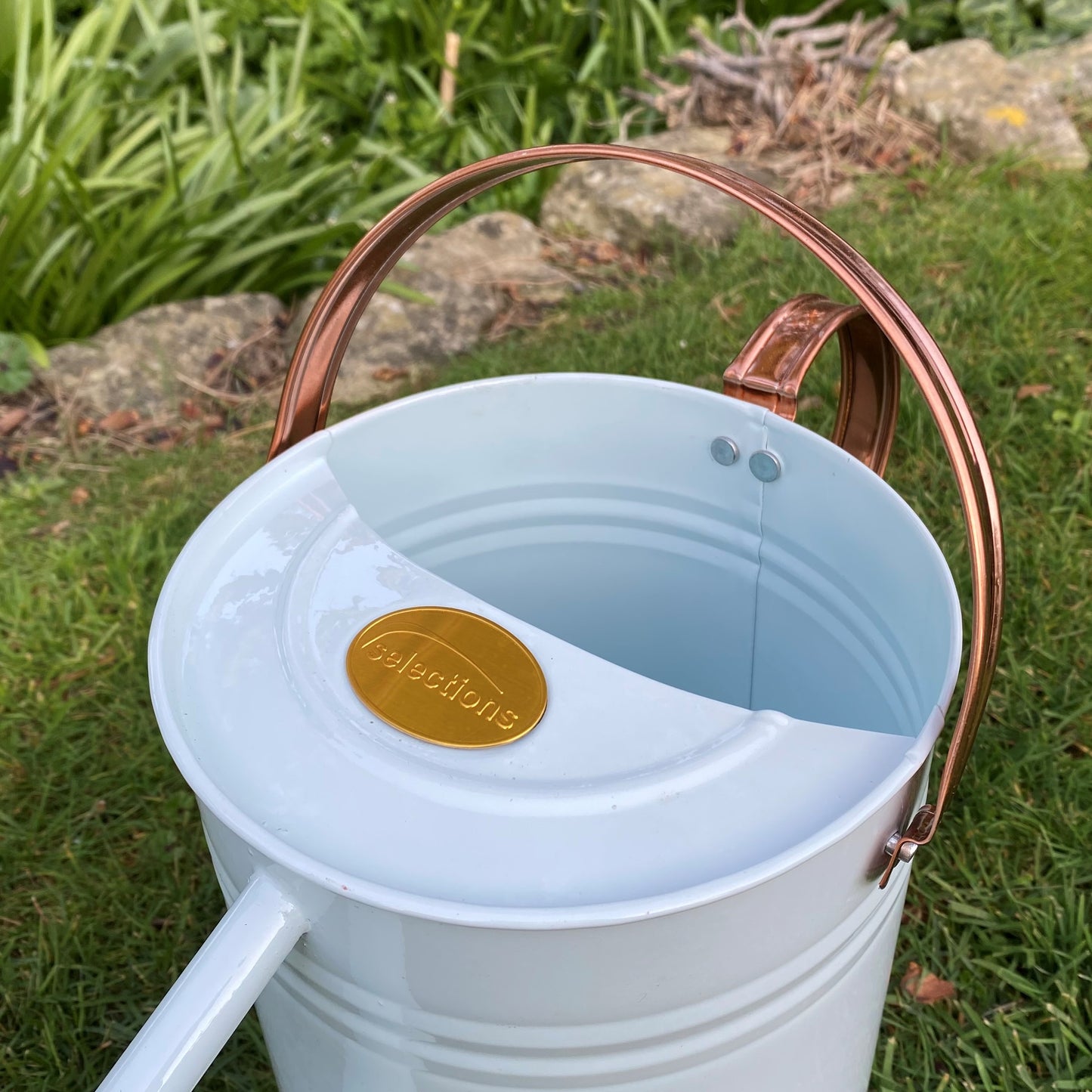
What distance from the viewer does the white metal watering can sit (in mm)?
662

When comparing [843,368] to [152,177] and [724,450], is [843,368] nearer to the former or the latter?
[724,450]

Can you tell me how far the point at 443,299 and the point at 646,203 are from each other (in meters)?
0.65

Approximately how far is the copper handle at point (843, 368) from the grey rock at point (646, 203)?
1731 mm

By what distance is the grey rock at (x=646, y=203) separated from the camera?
279 cm

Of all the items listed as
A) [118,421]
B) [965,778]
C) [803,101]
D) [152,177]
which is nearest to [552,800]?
[965,778]

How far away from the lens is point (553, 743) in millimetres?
785

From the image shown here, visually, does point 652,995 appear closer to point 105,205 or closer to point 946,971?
point 946,971

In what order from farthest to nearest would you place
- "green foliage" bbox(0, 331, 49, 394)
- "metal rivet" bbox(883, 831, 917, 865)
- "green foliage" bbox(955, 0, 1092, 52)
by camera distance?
1. "green foliage" bbox(955, 0, 1092, 52)
2. "green foliage" bbox(0, 331, 49, 394)
3. "metal rivet" bbox(883, 831, 917, 865)

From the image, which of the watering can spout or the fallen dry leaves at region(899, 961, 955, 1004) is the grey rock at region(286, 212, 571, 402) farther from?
the watering can spout

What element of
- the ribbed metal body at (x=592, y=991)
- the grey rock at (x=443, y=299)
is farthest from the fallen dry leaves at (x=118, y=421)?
the ribbed metal body at (x=592, y=991)

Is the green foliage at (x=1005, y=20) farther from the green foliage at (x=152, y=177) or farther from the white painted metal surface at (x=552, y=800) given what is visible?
the white painted metal surface at (x=552, y=800)

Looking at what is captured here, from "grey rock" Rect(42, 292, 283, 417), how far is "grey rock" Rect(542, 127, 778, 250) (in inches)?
37.5

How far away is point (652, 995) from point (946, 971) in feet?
2.61

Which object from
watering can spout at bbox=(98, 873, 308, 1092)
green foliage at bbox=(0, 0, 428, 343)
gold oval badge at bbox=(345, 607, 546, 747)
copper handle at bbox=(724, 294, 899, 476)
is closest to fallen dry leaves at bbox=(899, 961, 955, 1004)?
copper handle at bbox=(724, 294, 899, 476)
